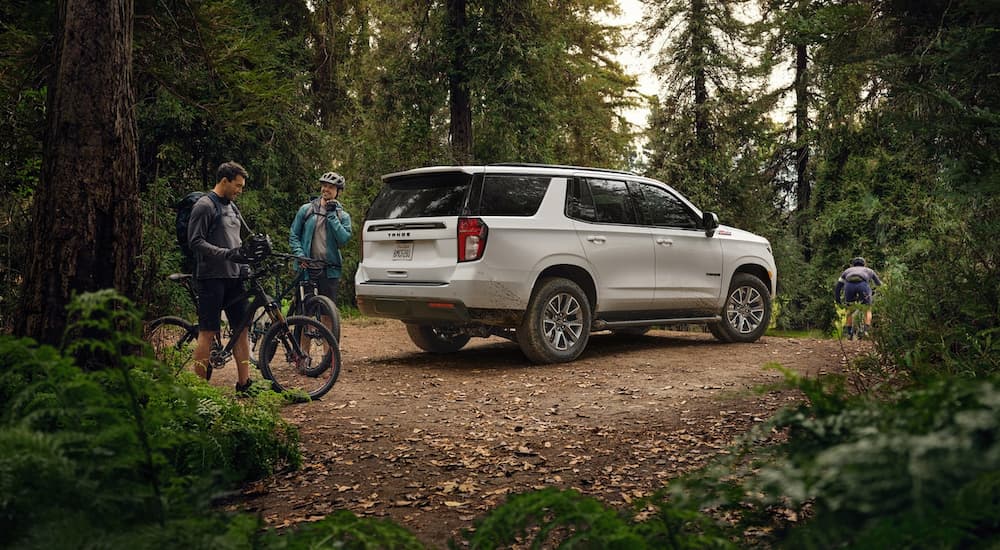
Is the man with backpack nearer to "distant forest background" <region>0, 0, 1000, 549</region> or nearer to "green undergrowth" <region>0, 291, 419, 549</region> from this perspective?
"distant forest background" <region>0, 0, 1000, 549</region>

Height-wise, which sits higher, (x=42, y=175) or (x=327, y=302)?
(x=42, y=175)

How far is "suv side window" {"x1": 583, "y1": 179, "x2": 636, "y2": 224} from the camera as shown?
9695 mm

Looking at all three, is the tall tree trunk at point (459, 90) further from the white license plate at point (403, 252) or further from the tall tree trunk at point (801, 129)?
the tall tree trunk at point (801, 129)

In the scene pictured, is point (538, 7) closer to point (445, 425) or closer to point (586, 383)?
point (586, 383)

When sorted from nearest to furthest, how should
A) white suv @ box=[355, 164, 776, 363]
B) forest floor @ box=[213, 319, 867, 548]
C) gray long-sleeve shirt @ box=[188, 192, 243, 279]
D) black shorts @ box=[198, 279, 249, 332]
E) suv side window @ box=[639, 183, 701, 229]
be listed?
forest floor @ box=[213, 319, 867, 548], gray long-sleeve shirt @ box=[188, 192, 243, 279], black shorts @ box=[198, 279, 249, 332], white suv @ box=[355, 164, 776, 363], suv side window @ box=[639, 183, 701, 229]

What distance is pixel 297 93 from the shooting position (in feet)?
61.1

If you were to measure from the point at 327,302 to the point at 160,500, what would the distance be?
280 inches

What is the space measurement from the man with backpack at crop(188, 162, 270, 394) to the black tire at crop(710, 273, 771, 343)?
22.6 ft

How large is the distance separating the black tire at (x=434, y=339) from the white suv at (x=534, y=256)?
15 mm

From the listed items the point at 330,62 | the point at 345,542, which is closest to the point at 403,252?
the point at 345,542

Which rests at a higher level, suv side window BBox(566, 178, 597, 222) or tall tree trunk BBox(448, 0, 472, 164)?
tall tree trunk BBox(448, 0, 472, 164)

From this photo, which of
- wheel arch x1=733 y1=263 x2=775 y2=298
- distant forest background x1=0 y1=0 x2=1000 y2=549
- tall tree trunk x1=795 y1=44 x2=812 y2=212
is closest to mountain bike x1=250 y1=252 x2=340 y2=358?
distant forest background x1=0 y1=0 x2=1000 y2=549

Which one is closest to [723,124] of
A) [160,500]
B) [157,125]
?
[157,125]

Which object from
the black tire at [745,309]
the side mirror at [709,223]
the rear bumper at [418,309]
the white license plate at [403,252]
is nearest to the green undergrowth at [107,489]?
the rear bumper at [418,309]
